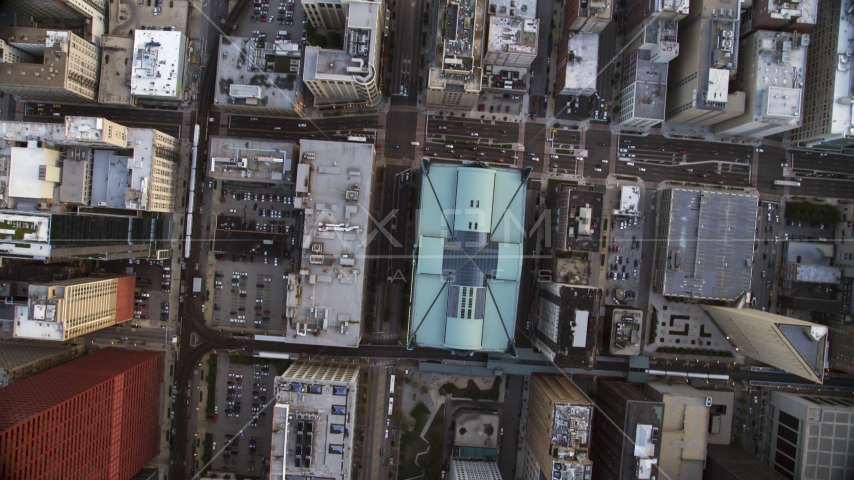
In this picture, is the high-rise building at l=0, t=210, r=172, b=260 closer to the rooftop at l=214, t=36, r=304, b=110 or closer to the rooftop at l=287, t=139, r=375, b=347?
the rooftop at l=214, t=36, r=304, b=110

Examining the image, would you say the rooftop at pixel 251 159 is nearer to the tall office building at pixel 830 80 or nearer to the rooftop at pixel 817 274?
the tall office building at pixel 830 80

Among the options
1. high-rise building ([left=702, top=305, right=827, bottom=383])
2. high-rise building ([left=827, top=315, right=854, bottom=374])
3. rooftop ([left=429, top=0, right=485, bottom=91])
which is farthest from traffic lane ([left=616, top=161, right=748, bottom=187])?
rooftop ([left=429, top=0, right=485, bottom=91])

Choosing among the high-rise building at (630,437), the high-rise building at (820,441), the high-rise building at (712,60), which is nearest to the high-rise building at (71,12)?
the high-rise building at (712,60)

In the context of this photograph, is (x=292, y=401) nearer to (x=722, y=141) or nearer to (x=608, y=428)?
(x=608, y=428)

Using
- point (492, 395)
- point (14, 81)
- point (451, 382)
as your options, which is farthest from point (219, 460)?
point (14, 81)

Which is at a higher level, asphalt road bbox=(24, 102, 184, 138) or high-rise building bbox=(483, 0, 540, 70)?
high-rise building bbox=(483, 0, 540, 70)

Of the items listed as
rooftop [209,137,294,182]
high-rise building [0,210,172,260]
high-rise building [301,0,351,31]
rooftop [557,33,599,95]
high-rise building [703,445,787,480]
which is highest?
high-rise building [301,0,351,31]
